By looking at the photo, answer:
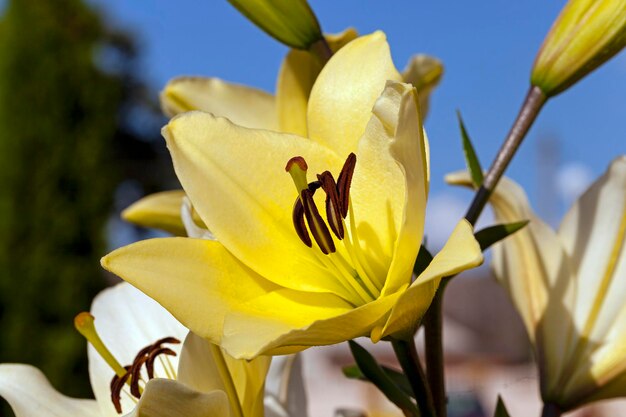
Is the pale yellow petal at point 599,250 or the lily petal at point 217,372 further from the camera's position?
the pale yellow petal at point 599,250

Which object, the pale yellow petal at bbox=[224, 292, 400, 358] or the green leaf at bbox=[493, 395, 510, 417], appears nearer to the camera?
the pale yellow petal at bbox=[224, 292, 400, 358]

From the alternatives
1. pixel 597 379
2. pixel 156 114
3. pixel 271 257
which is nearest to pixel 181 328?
pixel 271 257

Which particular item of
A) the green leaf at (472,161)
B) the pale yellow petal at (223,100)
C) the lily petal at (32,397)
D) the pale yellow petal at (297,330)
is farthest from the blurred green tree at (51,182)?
the pale yellow petal at (297,330)

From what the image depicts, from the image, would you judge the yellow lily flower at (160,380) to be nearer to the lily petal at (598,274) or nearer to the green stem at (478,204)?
the green stem at (478,204)

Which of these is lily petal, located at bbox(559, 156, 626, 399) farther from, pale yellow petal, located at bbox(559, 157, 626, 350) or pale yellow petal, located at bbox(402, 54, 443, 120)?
pale yellow petal, located at bbox(402, 54, 443, 120)

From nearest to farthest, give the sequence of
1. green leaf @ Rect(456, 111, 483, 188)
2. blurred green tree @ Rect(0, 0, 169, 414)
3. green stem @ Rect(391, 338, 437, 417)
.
Result: 1. green stem @ Rect(391, 338, 437, 417)
2. green leaf @ Rect(456, 111, 483, 188)
3. blurred green tree @ Rect(0, 0, 169, 414)

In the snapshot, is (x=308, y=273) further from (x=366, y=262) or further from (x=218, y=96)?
(x=218, y=96)

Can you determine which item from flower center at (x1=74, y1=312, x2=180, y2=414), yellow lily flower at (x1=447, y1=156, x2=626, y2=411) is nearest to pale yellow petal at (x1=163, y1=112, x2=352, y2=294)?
flower center at (x1=74, y1=312, x2=180, y2=414)
